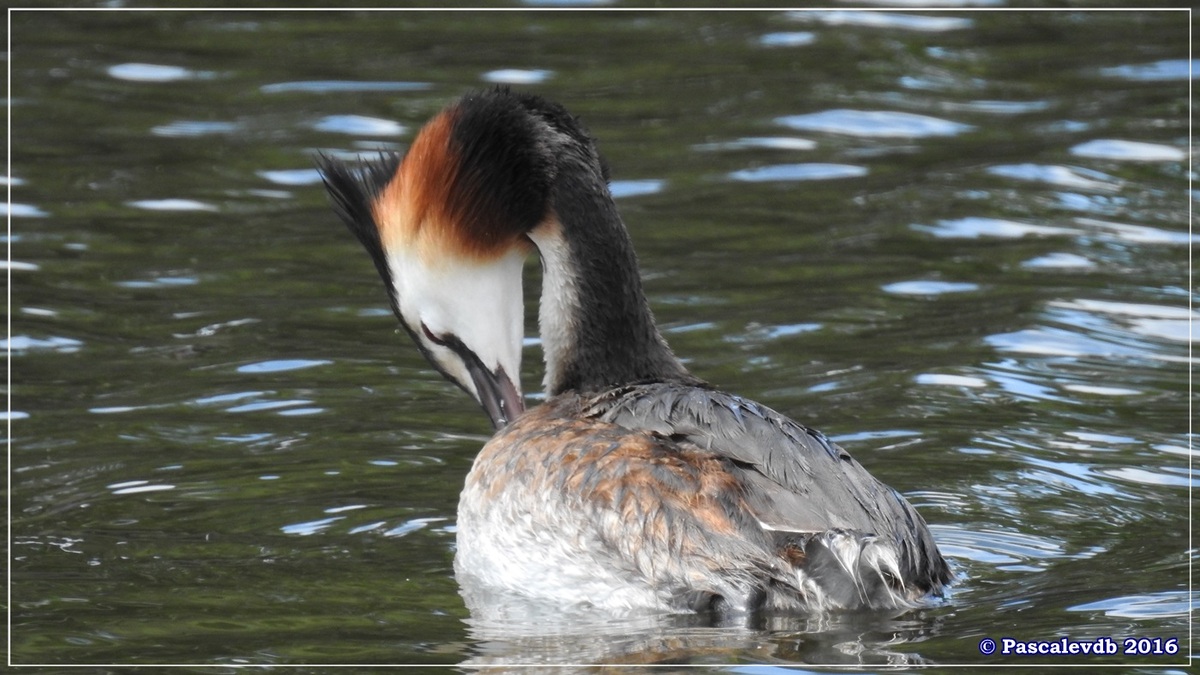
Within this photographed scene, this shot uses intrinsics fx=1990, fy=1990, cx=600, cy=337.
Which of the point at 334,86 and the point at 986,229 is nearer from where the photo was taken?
the point at 986,229

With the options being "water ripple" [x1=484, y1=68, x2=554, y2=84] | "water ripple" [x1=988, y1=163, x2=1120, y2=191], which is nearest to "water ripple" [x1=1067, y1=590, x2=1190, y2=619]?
"water ripple" [x1=988, y1=163, x2=1120, y2=191]

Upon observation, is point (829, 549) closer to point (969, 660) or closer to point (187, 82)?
point (969, 660)

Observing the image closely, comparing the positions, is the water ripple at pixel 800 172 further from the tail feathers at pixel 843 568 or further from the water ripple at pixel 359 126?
the tail feathers at pixel 843 568

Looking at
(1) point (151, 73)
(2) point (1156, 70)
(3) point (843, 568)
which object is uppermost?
(1) point (151, 73)

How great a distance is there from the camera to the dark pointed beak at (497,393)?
7.04 meters

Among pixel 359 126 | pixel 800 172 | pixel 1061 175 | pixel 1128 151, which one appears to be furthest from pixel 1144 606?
pixel 359 126

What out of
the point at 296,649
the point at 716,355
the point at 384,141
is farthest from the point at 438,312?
the point at 384,141

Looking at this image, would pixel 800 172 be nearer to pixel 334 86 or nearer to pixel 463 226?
pixel 334 86

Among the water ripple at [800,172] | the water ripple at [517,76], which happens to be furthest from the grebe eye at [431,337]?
the water ripple at [517,76]

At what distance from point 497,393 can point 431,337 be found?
306mm

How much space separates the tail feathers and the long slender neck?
4.29 ft

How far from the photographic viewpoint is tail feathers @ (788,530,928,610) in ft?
18.5

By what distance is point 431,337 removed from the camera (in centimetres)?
702

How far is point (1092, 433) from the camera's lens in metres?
7.79
